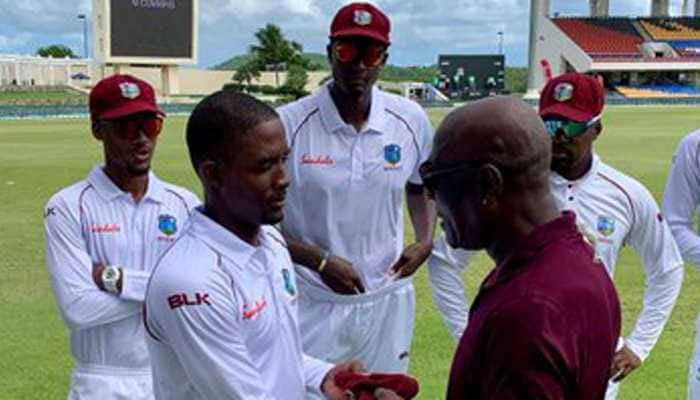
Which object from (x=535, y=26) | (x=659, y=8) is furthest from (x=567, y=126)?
(x=659, y=8)

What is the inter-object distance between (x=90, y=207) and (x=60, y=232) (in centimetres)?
15

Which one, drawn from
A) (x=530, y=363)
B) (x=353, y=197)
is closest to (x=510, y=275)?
(x=530, y=363)

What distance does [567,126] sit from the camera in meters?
3.57

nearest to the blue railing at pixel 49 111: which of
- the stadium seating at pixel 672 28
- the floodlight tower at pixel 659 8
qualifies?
the stadium seating at pixel 672 28

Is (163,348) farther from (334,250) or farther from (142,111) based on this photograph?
(334,250)

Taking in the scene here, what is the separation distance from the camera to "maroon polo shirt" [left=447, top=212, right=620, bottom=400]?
65.5 inches

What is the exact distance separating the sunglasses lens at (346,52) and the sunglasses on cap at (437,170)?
2092 mm

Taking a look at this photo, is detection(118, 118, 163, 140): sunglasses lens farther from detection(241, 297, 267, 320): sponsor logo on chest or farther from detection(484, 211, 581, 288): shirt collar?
detection(484, 211, 581, 288): shirt collar

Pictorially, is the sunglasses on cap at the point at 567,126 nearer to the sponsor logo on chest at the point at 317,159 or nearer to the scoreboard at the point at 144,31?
the sponsor logo on chest at the point at 317,159

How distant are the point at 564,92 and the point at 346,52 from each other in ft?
3.32

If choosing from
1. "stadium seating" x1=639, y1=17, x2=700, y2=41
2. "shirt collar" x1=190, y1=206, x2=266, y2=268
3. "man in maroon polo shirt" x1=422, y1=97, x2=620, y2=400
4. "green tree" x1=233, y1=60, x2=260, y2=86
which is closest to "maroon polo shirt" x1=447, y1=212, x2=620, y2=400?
"man in maroon polo shirt" x1=422, y1=97, x2=620, y2=400

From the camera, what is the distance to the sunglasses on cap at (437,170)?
1.82 m

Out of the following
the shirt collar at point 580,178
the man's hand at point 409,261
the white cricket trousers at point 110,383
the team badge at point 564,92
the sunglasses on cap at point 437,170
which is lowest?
the white cricket trousers at point 110,383

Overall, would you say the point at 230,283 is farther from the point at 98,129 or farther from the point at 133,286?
the point at 98,129
